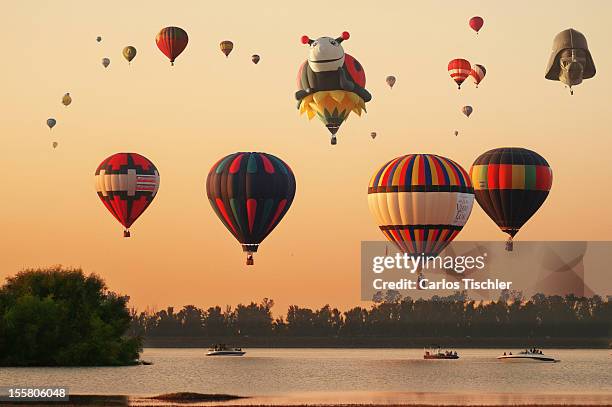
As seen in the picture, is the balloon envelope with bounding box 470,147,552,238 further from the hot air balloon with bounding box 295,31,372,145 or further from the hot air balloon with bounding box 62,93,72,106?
the hot air balloon with bounding box 62,93,72,106

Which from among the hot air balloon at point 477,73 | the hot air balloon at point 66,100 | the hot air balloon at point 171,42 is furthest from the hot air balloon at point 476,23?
the hot air balloon at point 66,100

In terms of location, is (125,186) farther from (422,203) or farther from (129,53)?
(422,203)

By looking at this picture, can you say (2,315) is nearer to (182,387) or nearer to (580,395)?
(182,387)

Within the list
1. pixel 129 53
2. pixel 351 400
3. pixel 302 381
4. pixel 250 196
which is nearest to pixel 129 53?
pixel 129 53

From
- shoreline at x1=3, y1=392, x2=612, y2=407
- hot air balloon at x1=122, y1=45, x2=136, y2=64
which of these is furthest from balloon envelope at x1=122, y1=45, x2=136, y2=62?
shoreline at x1=3, y1=392, x2=612, y2=407

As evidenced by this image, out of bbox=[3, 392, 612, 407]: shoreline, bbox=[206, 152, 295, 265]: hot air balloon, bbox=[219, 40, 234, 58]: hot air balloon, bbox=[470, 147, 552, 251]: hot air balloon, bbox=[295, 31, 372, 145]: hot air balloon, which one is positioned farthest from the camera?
bbox=[219, 40, 234, 58]: hot air balloon

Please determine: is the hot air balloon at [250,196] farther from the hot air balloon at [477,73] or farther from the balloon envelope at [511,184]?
the hot air balloon at [477,73]
